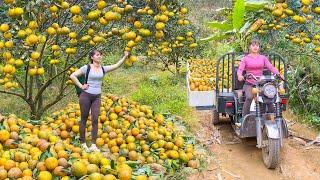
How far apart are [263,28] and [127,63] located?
3359 millimetres

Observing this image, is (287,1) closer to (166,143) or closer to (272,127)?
(272,127)

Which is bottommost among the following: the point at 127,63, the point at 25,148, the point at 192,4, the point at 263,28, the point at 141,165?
the point at 141,165

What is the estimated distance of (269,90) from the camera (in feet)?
20.3

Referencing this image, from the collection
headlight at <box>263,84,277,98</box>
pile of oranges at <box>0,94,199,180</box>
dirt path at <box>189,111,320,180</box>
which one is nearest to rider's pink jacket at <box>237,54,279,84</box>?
headlight at <box>263,84,277,98</box>

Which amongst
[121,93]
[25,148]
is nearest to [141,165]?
[25,148]

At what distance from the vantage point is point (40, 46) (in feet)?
21.0

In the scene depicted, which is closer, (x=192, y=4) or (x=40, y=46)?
Result: (x=40, y=46)

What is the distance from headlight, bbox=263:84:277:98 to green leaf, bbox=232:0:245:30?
2.74 metres

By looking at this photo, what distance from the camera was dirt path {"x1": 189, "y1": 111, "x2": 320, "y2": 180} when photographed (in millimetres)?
6086

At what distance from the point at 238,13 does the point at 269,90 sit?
2.96 metres

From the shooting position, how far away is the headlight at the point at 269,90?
6.17 metres

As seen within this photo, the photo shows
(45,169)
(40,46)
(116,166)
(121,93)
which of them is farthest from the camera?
(121,93)

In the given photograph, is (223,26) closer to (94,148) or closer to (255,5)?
(255,5)

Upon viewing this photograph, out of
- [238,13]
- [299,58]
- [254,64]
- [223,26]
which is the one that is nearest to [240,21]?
[238,13]
